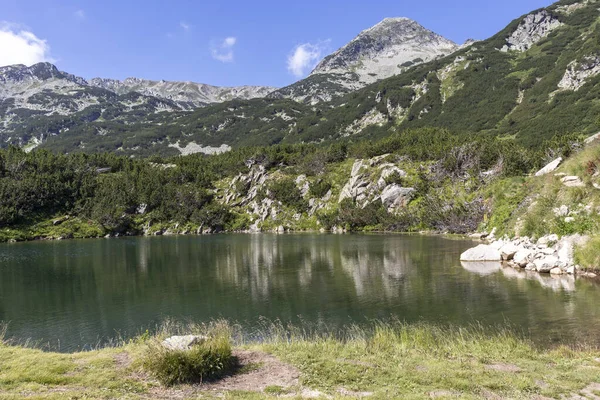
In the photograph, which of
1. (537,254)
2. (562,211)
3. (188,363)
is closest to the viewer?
(188,363)

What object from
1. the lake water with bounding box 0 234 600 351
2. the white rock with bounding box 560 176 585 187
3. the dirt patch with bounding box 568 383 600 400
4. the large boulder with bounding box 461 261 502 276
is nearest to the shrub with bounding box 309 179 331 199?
the lake water with bounding box 0 234 600 351

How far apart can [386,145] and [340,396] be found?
410 feet

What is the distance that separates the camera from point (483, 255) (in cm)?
4672

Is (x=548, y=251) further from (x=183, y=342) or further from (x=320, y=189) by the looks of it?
(x=320, y=189)

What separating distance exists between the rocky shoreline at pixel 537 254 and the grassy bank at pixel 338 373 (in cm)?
2291

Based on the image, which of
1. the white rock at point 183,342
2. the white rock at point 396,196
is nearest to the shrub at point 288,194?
the white rock at point 396,196

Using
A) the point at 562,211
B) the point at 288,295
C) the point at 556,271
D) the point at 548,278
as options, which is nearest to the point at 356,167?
the point at 562,211

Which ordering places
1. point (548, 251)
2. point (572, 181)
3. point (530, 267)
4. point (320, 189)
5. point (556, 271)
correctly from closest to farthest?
point (556, 271) < point (548, 251) < point (530, 267) < point (572, 181) < point (320, 189)

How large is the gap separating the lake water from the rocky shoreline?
166 cm

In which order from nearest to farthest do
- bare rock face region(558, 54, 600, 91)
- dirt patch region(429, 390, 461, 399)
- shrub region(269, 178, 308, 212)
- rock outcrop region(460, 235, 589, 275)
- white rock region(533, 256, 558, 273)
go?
dirt patch region(429, 390, 461, 399)
rock outcrop region(460, 235, 589, 275)
white rock region(533, 256, 558, 273)
shrub region(269, 178, 308, 212)
bare rock face region(558, 54, 600, 91)

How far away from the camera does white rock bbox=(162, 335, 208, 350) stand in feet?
47.3

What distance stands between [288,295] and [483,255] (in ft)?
85.5

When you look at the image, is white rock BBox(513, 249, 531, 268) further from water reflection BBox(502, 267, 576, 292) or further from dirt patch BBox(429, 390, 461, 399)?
dirt patch BBox(429, 390, 461, 399)

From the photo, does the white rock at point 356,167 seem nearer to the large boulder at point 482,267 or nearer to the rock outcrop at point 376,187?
the rock outcrop at point 376,187
